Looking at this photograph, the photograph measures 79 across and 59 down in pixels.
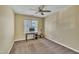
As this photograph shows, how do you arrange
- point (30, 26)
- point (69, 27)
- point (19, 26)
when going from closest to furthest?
1. point (69, 27)
2. point (19, 26)
3. point (30, 26)

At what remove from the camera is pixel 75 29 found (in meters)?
4.11

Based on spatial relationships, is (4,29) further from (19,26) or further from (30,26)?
(30,26)

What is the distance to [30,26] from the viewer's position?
26.9 ft

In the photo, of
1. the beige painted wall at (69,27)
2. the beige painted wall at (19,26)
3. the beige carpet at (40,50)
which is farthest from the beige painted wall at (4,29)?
the beige painted wall at (19,26)

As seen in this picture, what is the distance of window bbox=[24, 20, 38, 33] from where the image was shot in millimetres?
7886

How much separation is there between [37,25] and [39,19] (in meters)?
0.64

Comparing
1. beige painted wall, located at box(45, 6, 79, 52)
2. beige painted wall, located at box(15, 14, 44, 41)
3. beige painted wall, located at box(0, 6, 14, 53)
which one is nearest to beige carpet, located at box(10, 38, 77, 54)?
beige painted wall, located at box(45, 6, 79, 52)

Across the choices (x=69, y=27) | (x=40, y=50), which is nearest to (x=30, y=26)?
(x=40, y=50)

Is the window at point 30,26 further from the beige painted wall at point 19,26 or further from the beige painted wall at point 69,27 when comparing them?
the beige painted wall at point 69,27

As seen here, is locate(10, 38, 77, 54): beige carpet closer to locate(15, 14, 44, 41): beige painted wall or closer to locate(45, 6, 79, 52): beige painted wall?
locate(45, 6, 79, 52): beige painted wall

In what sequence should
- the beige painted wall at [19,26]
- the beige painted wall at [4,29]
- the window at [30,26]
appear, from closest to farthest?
the beige painted wall at [4,29], the beige painted wall at [19,26], the window at [30,26]

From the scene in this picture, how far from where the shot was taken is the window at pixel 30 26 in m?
7.89
